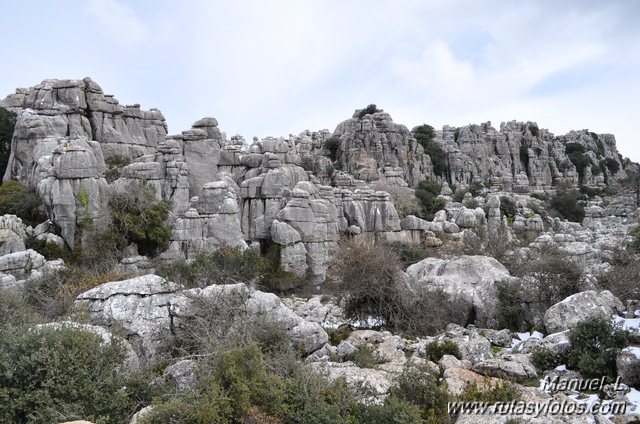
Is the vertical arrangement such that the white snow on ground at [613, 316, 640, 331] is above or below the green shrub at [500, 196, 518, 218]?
below

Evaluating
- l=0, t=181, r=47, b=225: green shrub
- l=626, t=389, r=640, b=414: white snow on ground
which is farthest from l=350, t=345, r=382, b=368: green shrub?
l=0, t=181, r=47, b=225: green shrub

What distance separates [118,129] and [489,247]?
2376 cm

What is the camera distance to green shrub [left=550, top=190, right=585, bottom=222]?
Answer: 4631 cm

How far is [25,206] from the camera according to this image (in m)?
21.9

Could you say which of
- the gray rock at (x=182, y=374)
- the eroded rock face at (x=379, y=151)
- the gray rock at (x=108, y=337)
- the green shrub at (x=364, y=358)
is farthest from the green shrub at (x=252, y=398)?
the eroded rock face at (x=379, y=151)

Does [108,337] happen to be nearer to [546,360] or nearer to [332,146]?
[546,360]

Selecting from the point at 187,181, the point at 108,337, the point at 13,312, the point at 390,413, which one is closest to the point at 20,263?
the point at 187,181

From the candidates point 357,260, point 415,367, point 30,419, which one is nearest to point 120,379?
point 30,419

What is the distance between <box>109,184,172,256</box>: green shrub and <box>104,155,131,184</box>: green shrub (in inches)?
239

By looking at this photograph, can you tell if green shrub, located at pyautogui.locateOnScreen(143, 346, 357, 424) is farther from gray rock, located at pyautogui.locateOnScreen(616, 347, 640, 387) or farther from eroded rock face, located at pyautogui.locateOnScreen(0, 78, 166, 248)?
eroded rock face, located at pyautogui.locateOnScreen(0, 78, 166, 248)

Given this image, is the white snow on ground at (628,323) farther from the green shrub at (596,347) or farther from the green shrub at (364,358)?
the green shrub at (364,358)

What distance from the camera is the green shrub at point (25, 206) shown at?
71.7ft

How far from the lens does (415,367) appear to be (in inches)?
262

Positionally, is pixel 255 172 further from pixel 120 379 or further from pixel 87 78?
pixel 120 379
